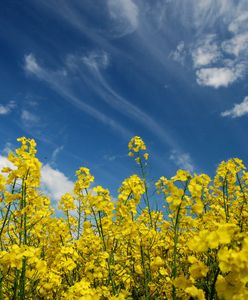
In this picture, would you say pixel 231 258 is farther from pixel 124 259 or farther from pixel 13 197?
pixel 124 259

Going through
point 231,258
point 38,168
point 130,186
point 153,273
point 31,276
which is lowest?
point 231,258

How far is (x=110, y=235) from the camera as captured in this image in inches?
209

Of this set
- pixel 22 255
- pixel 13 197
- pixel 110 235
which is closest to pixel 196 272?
pixel 22 255

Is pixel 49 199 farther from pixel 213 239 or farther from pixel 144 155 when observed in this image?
pixel 213 239

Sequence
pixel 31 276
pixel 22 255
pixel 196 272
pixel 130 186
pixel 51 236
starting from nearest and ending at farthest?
pixel 196 272
pixel 22 255
pixel 31 276
pixel 130 186
pixel 51 236

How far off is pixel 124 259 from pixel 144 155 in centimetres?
210

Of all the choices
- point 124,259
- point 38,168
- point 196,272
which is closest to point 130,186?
point 124,259

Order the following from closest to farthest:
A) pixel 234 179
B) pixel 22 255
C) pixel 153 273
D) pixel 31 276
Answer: pixel 22 255
pixel 31 276
pixel 153 273
pixel 234 179

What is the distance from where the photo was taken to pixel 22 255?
349 cm

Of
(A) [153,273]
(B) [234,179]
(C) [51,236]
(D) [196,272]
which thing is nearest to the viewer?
(D) [196,272]

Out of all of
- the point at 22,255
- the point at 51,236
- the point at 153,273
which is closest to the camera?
the point at 22,255

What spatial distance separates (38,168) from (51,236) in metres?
2.79

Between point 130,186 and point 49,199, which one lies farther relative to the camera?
point 49,199

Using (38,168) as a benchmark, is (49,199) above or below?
above
